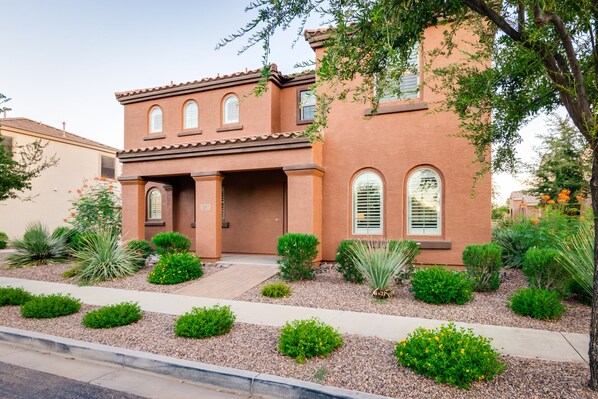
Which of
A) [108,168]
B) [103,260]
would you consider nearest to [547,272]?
[103,260]

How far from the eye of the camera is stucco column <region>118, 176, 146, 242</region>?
13.3 metres

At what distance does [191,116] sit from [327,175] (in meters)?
7.85

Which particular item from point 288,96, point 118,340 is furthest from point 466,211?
point 118,340

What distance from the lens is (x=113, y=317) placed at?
591 centimetres

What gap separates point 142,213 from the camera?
13570mm

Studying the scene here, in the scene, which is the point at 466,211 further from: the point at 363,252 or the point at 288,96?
the point at 288,96

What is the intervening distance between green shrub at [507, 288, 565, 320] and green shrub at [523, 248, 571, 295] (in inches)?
45.7

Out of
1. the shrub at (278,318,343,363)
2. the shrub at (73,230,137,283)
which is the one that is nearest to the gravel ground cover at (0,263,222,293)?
the shrub at (73,230,137,283)

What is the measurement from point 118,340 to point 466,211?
9.46 metres

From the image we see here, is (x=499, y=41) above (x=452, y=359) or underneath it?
above

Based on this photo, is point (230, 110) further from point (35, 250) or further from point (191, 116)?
point (35, 250)

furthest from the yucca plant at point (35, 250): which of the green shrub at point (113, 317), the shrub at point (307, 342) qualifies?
the shrub at point (307, 342)

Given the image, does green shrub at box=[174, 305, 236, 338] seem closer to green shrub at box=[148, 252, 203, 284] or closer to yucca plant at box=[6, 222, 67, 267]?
green shrub at box=[148, 252, 203, 284]

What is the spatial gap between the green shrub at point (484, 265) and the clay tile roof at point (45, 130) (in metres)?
26.8
